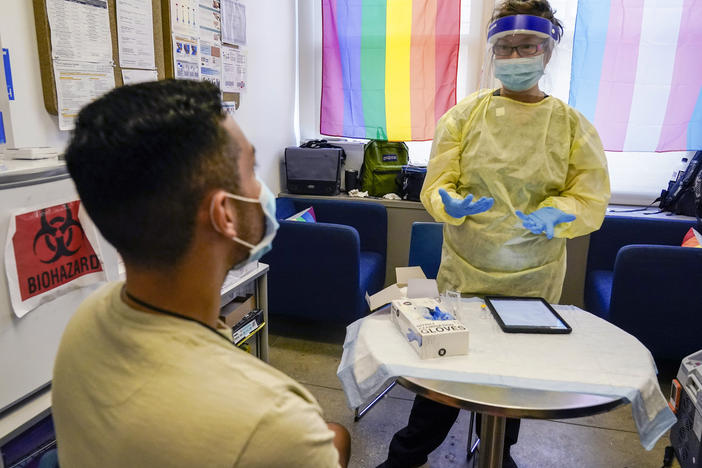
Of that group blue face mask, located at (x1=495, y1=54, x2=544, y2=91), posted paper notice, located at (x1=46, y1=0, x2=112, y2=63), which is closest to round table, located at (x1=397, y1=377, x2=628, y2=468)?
blue face mask, located at (x1=495, y1=54, x2=544, y2=91)

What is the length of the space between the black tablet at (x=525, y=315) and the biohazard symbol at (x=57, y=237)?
1092mm

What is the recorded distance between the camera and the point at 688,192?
2980mm

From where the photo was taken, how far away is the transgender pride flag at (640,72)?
290 centimetres

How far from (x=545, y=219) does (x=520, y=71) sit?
0.48 m

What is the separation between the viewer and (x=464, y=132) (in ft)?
5.32

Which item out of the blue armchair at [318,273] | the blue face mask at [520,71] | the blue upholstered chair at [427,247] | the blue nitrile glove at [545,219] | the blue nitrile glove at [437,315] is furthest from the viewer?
the blue armchair at [318,273]

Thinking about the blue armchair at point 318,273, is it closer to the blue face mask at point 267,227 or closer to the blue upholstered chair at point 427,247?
the blue upholstered chair at point 427,247

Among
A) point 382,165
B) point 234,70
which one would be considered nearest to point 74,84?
point 234,70

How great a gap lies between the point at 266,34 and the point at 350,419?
2.33 metres

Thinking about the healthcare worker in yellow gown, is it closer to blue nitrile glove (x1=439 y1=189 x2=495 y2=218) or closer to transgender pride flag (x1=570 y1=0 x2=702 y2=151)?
blue nitrile glove (x1=439 y1=189 x2=495 y2=218)

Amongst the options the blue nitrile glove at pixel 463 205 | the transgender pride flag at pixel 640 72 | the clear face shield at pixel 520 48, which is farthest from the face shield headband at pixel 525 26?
the transgender pride flag at pixel 640 72

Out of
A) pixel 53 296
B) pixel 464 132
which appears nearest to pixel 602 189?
pixel 464 132

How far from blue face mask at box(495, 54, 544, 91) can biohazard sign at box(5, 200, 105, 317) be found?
1283 mm

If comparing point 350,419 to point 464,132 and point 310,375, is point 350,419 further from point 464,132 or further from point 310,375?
point 464,132
